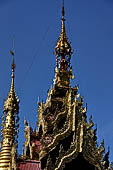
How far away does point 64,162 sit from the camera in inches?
692

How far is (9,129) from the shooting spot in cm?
2056

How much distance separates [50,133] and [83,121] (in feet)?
5.22

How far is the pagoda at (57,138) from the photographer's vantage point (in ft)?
58.5

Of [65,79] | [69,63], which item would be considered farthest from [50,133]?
[69,63]

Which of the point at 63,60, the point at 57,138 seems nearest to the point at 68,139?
the point at 57,138

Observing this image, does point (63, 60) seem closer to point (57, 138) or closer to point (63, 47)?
point (63, 47)

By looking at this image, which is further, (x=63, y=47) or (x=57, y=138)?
(x=63, y=47)

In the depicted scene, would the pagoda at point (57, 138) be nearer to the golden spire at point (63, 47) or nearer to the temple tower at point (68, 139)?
the temple tower at point (68, 139)

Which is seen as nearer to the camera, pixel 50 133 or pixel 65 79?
pixel 50 133

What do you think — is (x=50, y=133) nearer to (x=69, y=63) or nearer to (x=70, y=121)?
(x=70, y=121)

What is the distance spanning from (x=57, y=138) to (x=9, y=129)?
321 centimetres

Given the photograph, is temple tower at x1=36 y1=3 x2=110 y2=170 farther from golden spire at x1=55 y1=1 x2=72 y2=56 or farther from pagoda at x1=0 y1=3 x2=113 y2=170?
golden spire at x1=55 y1=1 x2=72 y2=56

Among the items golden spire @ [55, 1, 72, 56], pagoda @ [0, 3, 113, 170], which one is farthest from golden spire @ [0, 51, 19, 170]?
golden spire @ [55, 1, 72, 56]

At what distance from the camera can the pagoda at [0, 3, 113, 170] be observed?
58.5 feet
